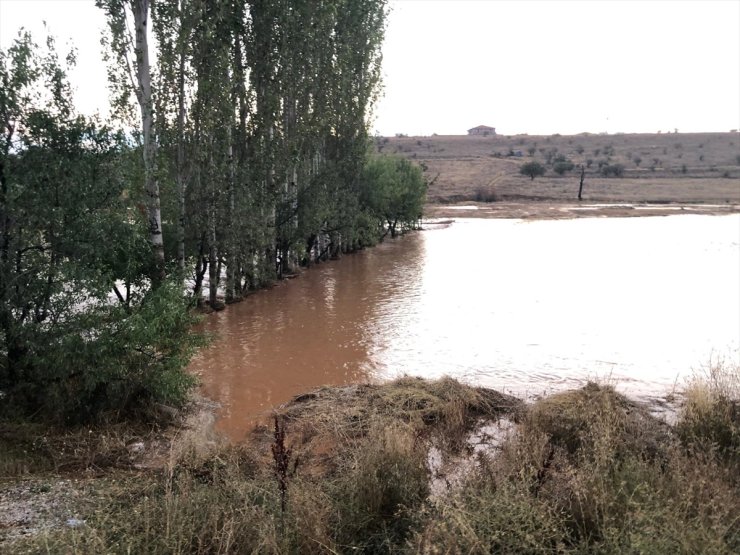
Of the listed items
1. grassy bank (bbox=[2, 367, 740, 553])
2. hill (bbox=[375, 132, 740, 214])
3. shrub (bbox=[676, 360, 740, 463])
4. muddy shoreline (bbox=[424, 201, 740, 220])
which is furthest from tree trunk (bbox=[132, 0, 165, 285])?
hill (bbox=[375, 132, 740, 214])

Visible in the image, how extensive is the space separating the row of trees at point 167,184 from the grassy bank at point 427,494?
1.22 m

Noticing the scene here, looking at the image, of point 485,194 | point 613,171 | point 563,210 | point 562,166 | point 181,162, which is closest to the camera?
point 181,162

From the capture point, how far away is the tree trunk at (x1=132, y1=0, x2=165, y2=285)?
32.4 feet

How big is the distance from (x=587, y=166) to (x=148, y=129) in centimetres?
7332

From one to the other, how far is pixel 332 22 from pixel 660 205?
157 feet

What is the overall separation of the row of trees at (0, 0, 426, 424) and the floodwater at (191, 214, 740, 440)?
1699 mm

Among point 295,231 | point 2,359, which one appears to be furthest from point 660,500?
point 295,231

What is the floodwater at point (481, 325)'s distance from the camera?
9.87 metres

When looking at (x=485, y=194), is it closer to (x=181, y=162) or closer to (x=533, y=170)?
(x=533, y=170)

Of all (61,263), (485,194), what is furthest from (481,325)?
(485,194)

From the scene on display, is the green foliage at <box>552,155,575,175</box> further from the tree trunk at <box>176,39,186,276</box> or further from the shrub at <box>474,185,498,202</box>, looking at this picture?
the tree trunk at <box>176,39,186,276</box>

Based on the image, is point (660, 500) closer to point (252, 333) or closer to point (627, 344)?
point (627, 344)

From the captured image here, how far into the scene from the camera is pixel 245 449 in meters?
6.50

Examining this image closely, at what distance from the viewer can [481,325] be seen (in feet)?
43.8
